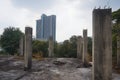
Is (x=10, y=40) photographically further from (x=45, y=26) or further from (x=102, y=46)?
(x=45, y=26)

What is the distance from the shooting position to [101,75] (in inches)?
291

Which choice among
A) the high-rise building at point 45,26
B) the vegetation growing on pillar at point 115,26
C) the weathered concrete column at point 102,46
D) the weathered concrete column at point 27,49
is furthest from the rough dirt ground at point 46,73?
the high-rise building at point 45,26

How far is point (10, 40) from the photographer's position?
40.8 m

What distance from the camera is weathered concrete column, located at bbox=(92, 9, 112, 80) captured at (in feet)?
24.2

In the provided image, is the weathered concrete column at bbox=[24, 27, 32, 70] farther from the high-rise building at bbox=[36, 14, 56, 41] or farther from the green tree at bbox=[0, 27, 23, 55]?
the high-rise building at bbox=[36, 14, 56, 41]

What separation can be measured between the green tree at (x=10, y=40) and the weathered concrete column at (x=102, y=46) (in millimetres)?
33981

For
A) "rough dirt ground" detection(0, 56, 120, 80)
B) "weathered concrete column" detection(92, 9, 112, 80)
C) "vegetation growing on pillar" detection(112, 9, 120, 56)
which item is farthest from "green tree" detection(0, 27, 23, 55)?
"weathered concrete column" detection(92, 9, 112, 80)

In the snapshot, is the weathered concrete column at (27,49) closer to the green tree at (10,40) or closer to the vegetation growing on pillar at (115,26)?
the vegetation growing on pillar at (115,26)

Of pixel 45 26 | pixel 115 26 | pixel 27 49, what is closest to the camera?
pixel 27 49

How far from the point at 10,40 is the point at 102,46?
35.2 metres

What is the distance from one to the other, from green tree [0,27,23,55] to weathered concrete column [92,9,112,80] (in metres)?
34.0

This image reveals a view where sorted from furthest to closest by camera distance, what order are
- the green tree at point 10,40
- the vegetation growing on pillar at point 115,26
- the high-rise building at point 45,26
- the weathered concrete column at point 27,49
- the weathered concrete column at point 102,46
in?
the high-rise building at point 45,26, the green tree at point 10,40, the vegetation growing on pillar at point 115,26, the weathered concrete column at point 27,49, the weathered concrete column at point 102,46

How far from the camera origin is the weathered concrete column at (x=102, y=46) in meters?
7.39

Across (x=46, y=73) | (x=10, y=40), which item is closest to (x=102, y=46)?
(x=46, y=73)
